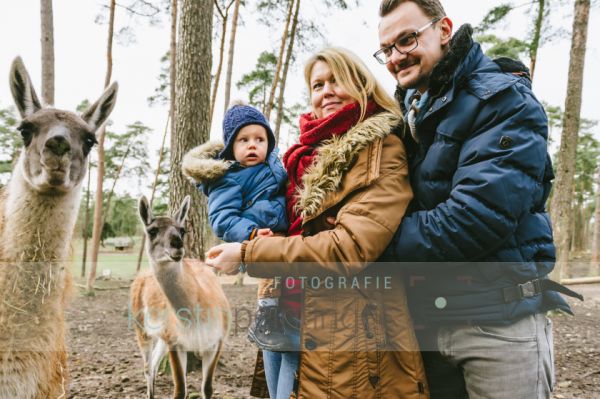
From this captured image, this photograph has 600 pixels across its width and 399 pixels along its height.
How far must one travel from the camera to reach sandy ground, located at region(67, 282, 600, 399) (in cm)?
354

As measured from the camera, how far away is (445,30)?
165 cm

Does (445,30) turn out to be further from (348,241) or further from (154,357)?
(154,357)

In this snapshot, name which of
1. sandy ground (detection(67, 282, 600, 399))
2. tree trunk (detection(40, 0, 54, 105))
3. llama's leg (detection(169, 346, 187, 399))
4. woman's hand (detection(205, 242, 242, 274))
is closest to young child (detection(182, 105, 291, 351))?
woman's hand (detection(205, 242, 242, 274))

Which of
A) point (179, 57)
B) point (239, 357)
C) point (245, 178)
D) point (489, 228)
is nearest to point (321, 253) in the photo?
point (489, 228)

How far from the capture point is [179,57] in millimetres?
3996

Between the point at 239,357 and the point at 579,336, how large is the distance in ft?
18.7

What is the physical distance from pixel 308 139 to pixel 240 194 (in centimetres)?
45

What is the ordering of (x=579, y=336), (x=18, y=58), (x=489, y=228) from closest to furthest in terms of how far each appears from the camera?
(x=489, y=228) < (x=18, y=58) < (x=579, y=336)

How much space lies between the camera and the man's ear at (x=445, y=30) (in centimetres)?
164

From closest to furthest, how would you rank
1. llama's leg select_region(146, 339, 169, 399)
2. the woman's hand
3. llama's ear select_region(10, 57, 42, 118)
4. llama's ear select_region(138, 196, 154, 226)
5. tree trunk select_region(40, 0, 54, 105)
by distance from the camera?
1. the woman's hand
2. llama's ear select_region(10, 57, 42, 118)
3. llama's ear select_region(138, 196, 154, 226)
4. llama's leg select_region(146, 339, 169, 399)
5. tree trunk select_region(40, 0, 54, 105)

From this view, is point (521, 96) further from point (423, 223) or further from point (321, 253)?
point (321, 253)

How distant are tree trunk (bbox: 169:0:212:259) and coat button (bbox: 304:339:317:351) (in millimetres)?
2560

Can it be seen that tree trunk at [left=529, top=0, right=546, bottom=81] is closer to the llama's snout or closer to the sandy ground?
the sandy ground

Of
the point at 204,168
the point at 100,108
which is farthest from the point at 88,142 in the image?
the point at 204,168
